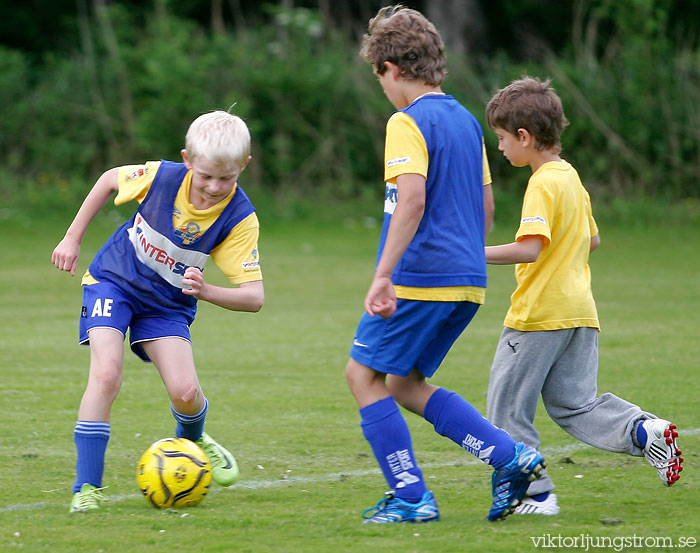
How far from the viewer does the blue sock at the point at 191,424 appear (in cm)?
482

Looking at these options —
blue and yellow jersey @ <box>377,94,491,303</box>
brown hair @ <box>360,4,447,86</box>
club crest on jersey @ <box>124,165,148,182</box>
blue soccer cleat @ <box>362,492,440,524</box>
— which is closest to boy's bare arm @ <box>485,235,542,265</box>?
blue and yellow jersey @ <box>377,94,491,303</box>

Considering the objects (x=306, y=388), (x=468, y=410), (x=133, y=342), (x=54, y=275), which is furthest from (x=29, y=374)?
(x=54, y=275)

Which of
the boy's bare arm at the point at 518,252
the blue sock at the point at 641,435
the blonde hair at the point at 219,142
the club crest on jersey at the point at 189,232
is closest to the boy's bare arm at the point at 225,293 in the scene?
the club crest on jersey at the point at 189,232

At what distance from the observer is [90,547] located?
3.77 m

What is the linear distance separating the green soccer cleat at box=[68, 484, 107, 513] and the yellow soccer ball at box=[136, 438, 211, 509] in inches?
6.9

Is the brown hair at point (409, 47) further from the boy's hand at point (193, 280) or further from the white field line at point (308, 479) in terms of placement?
the white field line at point (308, 479)

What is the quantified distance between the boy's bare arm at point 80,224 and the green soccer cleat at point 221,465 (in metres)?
1.02

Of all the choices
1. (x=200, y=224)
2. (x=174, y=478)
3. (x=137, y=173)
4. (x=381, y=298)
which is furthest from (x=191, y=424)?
(x=381, y=298)

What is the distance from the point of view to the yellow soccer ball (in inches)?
172

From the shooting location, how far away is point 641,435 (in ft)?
14.3

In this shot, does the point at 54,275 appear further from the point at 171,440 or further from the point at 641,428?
the point at 641,428

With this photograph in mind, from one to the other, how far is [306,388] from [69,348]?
2.47 m

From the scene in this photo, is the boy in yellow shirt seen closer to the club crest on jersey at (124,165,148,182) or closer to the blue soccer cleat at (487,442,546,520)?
the blue soccer cleat at (487,442,546,520)

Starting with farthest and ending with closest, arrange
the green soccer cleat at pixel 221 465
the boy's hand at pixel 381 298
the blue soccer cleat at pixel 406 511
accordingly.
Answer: the green soccer cleat at pixel 221 465 < the blue soccer cleat at pixel 406 511 < the boy's hand at pixel 381 298
